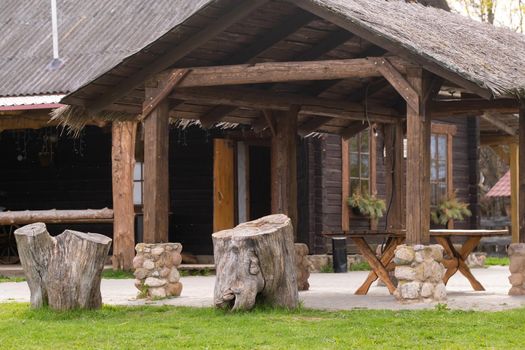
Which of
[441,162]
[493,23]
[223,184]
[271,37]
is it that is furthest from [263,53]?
[493,23]

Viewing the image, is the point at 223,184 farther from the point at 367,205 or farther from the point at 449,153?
the point at 449,153

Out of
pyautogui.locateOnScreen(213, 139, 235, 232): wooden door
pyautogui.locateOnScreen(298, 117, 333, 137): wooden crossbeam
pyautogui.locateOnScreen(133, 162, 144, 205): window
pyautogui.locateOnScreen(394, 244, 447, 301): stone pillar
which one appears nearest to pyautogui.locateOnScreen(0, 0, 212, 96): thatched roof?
pyautogui.locateOnScreen(133, 162, 144, 205): window

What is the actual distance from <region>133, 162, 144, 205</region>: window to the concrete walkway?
338 centimetres

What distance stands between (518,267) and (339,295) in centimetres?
207

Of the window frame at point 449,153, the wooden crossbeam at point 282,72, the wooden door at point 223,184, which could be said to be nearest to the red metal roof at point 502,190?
the window frame at point 449,153

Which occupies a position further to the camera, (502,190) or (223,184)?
(502,190)

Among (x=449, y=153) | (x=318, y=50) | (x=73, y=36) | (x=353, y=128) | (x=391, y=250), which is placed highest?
(x=73, y=36)

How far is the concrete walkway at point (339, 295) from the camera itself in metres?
12.3

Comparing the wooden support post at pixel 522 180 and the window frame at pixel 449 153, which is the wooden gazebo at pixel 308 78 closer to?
the wooden support post at pixel 522 180

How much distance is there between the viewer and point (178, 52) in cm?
1340

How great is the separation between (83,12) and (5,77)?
105 inches

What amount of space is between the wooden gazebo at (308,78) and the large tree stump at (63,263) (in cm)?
192

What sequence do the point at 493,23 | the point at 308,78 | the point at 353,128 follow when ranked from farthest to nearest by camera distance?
1. the point at 493,23
2. the point at 353,128
3. the point at 308,78

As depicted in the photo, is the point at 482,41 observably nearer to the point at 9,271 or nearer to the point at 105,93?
the point at 105,93
